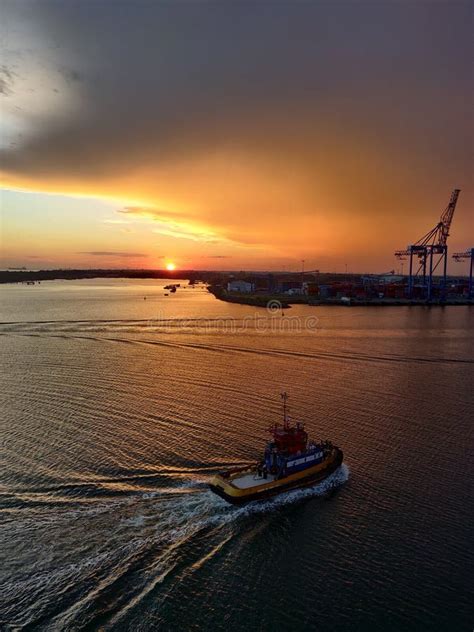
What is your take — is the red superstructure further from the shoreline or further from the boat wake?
the shoreline

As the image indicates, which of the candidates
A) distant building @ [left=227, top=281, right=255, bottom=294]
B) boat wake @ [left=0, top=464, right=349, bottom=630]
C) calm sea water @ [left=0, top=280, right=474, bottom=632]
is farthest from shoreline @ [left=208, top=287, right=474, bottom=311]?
boat wake @ [left=0, top=464, right=349, bottom=630]

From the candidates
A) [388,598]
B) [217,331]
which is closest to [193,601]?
[388,598]

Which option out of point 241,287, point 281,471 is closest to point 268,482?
point 281,471

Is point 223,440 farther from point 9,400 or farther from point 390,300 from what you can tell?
point 390,300

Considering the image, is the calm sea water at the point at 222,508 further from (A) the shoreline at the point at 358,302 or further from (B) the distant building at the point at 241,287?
(B) the distant building at the point at 241,287

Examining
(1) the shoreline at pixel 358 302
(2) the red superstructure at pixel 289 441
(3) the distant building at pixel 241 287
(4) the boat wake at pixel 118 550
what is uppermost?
(3) the distant building at pixel 241 287

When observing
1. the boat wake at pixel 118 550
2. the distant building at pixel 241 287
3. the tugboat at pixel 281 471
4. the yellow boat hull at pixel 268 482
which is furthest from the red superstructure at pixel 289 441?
the distant building at pixel 241 287
